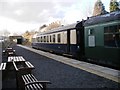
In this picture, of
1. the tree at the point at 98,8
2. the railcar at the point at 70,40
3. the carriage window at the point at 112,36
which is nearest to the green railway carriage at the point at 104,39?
the carriage window at the point at 112,36

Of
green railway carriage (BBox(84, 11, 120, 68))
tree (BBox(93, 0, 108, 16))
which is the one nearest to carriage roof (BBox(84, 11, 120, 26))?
green railway carriage (BBox(84, 11, 120, 68))

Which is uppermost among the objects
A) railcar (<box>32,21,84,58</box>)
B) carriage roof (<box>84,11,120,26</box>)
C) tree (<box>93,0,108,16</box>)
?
tree (<box>93,0,108,16</box>)

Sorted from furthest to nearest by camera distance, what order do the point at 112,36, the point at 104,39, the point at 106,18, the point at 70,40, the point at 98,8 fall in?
the point at 98,8 < the point at 70,40 < the point at 104,39 < the point at 106,18 < the point at 112,36

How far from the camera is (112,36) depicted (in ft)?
48.4

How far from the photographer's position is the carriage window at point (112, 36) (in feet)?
46.4

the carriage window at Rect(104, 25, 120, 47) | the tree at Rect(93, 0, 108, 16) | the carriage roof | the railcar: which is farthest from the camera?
the tree at Rect(93, 0, 108, 16)

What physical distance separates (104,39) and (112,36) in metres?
1.05

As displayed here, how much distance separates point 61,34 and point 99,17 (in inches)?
426

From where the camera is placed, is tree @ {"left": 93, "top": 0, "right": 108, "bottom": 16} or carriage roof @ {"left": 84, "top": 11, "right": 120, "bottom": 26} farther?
tree @ {"left": 93, "top": 0, "right": 108, "bottom": 16}

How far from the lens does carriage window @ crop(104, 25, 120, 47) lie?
14.1 meters

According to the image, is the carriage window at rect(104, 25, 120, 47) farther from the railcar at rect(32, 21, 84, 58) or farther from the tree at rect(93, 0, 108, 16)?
the tree at rect(93, 0, 108, 16)

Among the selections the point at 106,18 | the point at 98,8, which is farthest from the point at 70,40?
the point at 98,8

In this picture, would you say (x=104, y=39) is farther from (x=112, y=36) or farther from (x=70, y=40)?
(x=70, y=40)

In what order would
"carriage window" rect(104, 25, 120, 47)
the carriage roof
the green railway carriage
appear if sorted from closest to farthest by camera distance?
"carriage window" rect(104, 25, 120, 47)
the green railway carriage
the carriage roof
